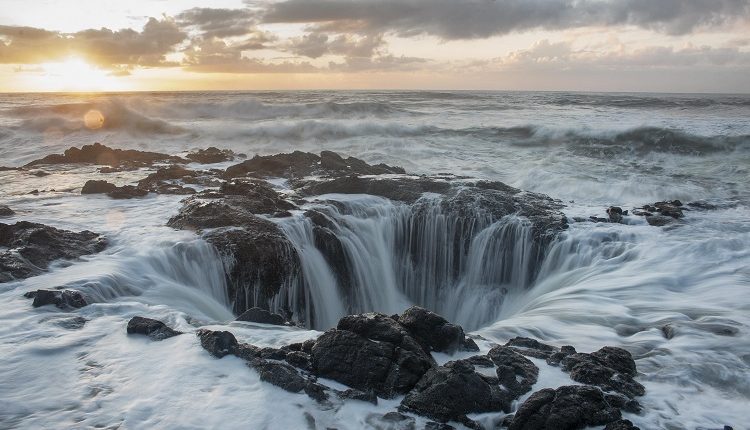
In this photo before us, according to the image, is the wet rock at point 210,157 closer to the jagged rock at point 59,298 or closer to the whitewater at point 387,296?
the whitewater at point 387,296

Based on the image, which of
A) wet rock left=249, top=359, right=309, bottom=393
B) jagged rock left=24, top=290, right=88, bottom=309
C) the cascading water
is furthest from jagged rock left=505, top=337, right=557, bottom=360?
jagged rock left=24, top=290, right=88, bottom=309

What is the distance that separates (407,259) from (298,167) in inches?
251

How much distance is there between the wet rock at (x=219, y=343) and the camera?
217 inches

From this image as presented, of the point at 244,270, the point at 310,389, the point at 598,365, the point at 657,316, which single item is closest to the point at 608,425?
the point at 598,365

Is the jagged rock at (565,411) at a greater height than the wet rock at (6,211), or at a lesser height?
lesser

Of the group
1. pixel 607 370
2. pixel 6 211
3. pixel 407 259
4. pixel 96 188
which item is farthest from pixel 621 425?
pixel 96 188

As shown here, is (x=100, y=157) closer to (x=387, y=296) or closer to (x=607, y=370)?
(x=387, y=296)

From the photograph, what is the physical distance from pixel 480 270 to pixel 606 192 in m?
9.27

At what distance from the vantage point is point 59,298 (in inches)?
261

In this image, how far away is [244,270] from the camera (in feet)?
29.7

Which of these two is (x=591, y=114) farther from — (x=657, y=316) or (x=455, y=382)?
(x=455, y=382)

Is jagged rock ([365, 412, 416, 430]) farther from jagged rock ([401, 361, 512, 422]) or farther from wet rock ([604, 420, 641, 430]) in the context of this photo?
wet rock ([604, 420, 641, 430])

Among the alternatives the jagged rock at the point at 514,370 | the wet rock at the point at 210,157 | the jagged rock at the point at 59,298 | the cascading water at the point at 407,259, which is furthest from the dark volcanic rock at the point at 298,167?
the jagged rock at the point at 514,370

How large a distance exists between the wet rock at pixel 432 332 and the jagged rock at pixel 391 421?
121 centimetres
